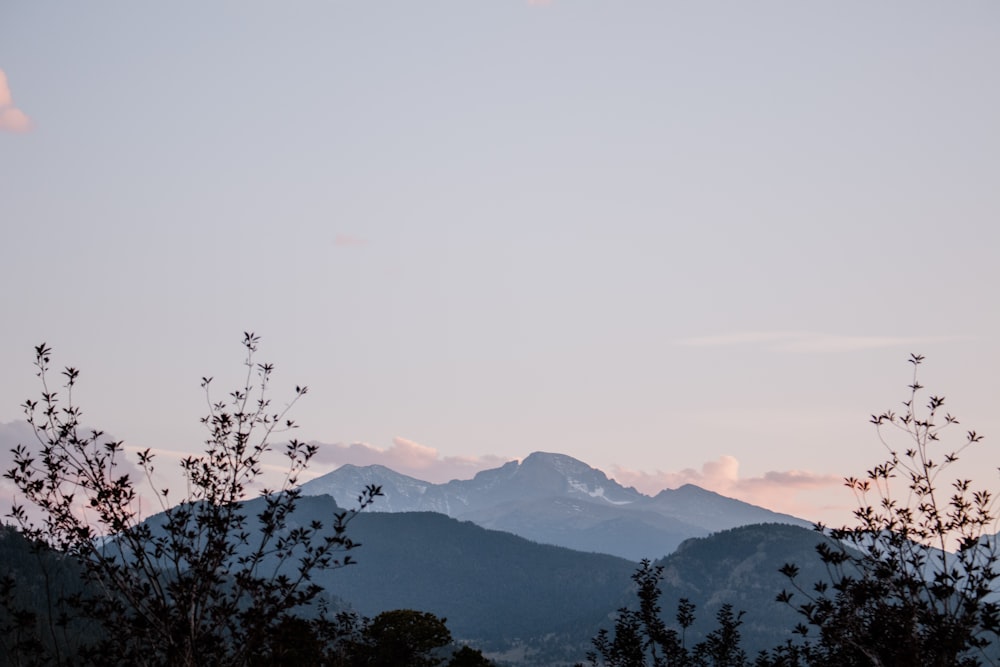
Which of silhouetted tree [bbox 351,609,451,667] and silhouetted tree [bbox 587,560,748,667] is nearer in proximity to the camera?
silhouetted tree [bbox 587,560,748,667]

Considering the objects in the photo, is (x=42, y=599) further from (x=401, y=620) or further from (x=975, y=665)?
(x=975, y=665)

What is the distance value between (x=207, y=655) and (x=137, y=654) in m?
1.10

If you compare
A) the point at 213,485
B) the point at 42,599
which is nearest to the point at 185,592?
the point at 213,485

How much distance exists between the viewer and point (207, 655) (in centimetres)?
1688

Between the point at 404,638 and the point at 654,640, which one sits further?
the point at 404,638

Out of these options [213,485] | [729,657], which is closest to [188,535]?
[213,485]

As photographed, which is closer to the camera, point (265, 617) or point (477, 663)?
point (265, 617)

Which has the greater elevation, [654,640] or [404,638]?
[654,640]

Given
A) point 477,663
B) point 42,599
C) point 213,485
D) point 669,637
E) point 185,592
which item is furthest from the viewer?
point 42,599

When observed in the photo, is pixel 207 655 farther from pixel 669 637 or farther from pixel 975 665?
pixel 669 637

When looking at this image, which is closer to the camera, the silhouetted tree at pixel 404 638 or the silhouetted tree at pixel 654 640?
the silhouetted tree at pixel 654 640

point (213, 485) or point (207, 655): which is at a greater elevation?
point (213, 485)

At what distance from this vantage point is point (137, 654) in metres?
16.8

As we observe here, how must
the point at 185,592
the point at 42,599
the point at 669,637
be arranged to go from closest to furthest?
the point at 185,592 → the point at 669,637 → the point at 42,599
